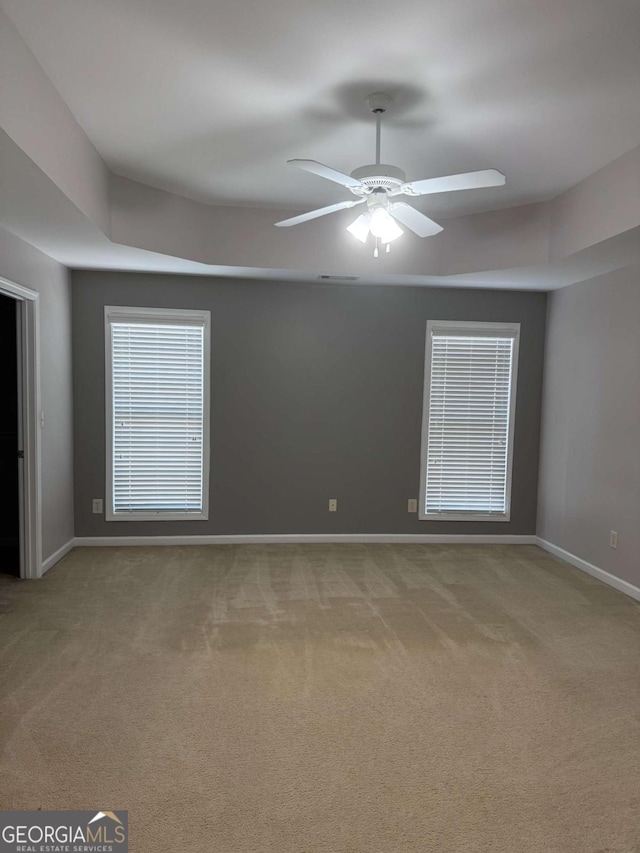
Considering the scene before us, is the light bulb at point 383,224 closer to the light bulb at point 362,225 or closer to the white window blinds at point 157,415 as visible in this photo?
the light bulb at point 362,225

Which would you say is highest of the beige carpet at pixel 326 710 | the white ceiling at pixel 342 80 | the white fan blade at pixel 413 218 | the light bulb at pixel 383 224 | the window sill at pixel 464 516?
the white ceiling at pixel 342 80

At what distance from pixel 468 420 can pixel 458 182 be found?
3.16m

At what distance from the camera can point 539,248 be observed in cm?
444

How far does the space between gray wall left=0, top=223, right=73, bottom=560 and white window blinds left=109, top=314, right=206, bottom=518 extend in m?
0.39

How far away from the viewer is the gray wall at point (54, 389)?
14.0 feet

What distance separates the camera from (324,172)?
2.71 m

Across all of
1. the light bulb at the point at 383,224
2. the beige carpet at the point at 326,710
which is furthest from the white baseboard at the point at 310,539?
the light bulb at the point at 383,224

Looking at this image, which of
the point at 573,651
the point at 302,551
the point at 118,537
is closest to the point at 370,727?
the point at 573,651

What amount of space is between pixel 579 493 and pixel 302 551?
2.52 meters

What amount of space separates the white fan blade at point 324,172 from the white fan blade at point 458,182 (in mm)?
265

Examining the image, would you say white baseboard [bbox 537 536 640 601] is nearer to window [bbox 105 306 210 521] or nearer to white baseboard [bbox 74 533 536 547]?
white baseboard [bbox 74 533 536 547]

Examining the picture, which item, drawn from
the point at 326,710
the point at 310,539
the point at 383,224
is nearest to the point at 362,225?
the point at 383,224

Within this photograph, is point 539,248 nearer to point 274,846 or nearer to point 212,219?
point 212,219

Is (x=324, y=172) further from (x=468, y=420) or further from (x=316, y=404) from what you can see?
(x=468, y=420)
